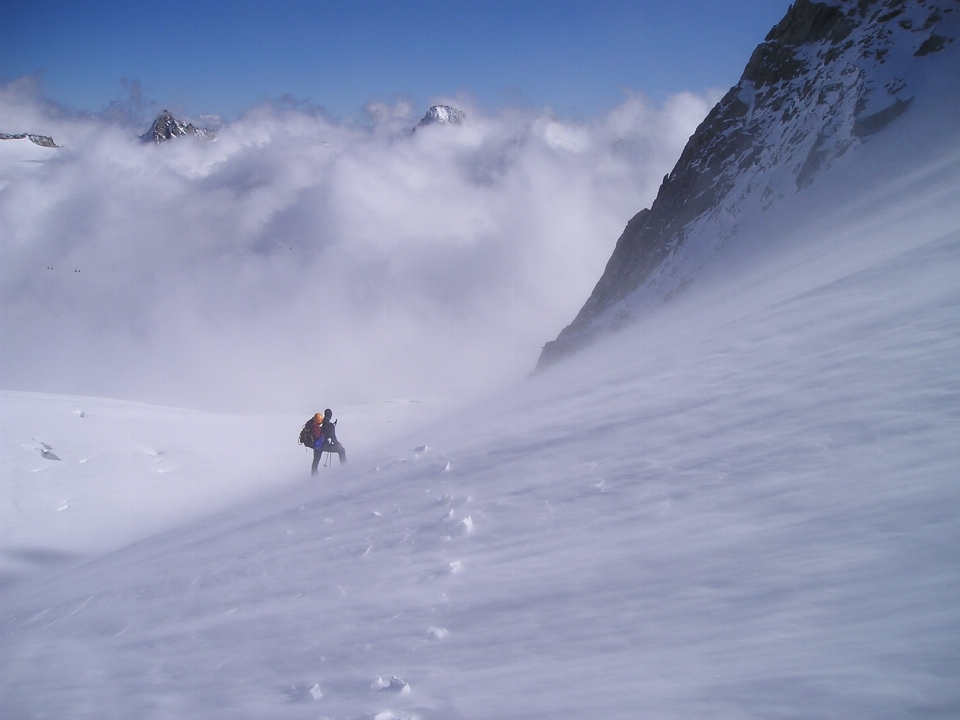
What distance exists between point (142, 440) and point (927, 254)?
1552 centimetres

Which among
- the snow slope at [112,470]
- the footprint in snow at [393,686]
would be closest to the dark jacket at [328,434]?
the snow slope at [112,470]

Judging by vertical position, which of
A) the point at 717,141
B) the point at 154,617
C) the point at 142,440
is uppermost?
the point at 717,141

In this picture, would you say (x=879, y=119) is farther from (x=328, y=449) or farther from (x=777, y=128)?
(x=328, y=449)

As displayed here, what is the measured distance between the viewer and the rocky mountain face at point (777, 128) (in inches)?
731

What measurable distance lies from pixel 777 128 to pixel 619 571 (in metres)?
24.1

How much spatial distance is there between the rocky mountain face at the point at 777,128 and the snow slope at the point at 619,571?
43.8ft

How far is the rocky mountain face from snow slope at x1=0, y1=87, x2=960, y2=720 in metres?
13.4

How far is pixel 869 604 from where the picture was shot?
8.26 ft

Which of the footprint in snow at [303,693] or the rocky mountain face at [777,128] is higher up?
the rocky mountain face at [777,128]

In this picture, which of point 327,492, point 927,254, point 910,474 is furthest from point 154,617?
point 927,254

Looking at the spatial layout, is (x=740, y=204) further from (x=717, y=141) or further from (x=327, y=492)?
(x=327, y=492)

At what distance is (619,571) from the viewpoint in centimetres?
347

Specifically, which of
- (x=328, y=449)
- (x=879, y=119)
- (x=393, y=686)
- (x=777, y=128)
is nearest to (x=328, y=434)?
(x=328, y=449)

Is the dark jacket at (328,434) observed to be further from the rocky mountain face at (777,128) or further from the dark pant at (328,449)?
the rocky mountain face at (777,128)
